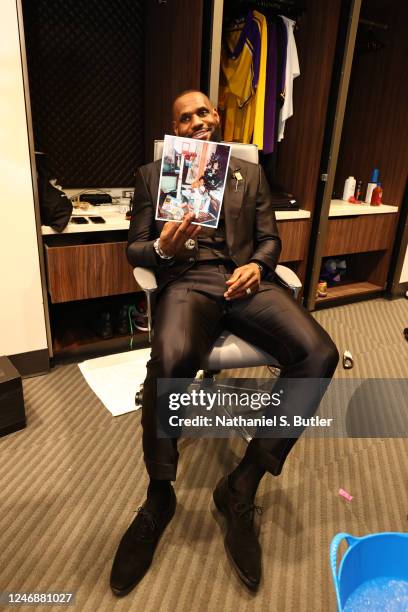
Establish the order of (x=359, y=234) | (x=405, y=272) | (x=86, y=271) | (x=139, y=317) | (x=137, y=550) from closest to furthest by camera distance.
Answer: (x=137, y=550)
(x=86, y=271)
(x=139, y=317)
(x=359, y=234)
(x=405, y=272)

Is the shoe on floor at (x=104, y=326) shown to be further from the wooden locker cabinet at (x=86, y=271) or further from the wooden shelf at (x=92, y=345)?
the wooden locker cabinet at (x=86, y=271)

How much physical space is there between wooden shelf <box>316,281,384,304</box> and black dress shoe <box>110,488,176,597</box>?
2.17 m

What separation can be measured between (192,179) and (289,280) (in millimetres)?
494

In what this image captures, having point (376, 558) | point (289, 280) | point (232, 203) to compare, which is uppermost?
point (232, 203)

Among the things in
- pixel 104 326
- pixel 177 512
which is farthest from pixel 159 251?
pixel 104 326

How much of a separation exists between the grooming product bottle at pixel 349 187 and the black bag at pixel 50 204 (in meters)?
2.20

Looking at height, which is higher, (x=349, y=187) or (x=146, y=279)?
(x=349, y=187)

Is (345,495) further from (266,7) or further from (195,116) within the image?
(266,7)

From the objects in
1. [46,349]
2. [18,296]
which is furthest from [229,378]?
[18,296]

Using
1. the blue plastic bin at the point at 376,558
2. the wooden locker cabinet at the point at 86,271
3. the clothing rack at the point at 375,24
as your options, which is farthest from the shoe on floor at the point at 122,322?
the clothing rack at the point at 375,24

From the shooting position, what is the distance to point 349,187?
3184mm

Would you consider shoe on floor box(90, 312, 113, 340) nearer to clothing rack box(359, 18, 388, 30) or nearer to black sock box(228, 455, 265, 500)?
black sock box(228, 455, 265, 500)

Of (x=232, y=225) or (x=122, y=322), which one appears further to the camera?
(x=122, y=322)

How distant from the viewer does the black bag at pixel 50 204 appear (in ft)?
6.11
